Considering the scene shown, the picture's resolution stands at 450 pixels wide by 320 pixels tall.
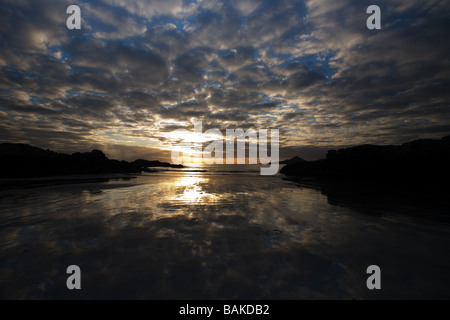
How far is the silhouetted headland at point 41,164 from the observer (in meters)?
23.6

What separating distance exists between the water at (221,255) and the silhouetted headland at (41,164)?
24131 millimetres

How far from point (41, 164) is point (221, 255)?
35.2 metres

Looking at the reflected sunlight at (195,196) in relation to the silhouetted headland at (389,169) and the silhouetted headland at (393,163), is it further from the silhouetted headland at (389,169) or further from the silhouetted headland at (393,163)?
the silhouetted headland at (393,163)

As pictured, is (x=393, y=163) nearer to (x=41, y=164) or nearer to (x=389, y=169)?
(x=389, y=169)

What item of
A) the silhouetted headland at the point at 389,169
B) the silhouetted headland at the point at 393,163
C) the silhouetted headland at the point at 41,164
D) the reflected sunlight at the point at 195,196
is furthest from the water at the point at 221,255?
the silhouetted headland at the point at 41,164

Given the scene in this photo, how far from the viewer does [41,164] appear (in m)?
26.7

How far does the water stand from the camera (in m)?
2.89

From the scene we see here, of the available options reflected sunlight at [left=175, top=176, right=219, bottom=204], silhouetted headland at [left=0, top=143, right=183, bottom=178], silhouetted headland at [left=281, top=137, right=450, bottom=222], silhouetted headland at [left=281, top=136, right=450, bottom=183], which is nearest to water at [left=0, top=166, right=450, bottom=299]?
reflected sunlight at [left=175, top=176, right=219, bottom=204]

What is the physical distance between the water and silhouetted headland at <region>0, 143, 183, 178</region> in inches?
Result: 950

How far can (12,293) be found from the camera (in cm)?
277
